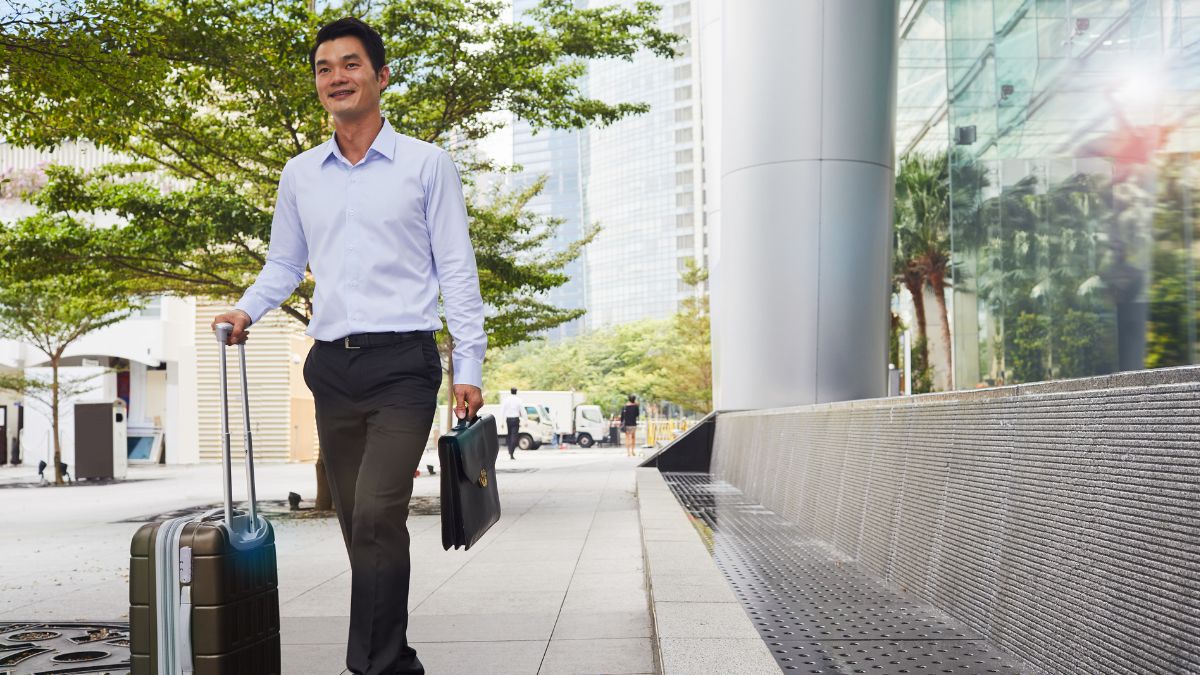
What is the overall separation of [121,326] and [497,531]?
29454 millimetres

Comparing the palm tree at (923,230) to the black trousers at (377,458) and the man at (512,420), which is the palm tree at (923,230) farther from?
the black trousers at (377,458)

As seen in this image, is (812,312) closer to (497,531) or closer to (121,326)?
(497,531)

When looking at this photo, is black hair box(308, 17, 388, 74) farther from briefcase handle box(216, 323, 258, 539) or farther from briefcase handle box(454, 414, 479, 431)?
briefcase handle box(454, 414, 479, 431)

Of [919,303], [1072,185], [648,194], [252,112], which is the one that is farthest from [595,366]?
[252,112]

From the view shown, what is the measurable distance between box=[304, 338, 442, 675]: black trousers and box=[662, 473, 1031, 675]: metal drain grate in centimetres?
108

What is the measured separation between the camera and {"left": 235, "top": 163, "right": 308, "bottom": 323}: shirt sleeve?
368 centimetres

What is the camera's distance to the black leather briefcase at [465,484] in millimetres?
3203

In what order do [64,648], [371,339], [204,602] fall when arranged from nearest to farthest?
[204,602], [371,339], [64,648]

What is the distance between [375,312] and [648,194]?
159631mm

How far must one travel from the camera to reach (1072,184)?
41.7 feet

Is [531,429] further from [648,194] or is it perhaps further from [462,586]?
[648,194]

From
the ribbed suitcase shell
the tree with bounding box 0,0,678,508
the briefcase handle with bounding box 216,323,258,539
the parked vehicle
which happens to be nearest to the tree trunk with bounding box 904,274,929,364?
the parked vehicle

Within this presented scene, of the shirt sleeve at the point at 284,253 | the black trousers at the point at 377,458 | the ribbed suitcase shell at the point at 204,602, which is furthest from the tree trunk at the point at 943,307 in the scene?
the ribbed suitcase shell at the point at 204,602

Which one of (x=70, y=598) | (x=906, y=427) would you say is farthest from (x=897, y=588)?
(x=70, y=598)
